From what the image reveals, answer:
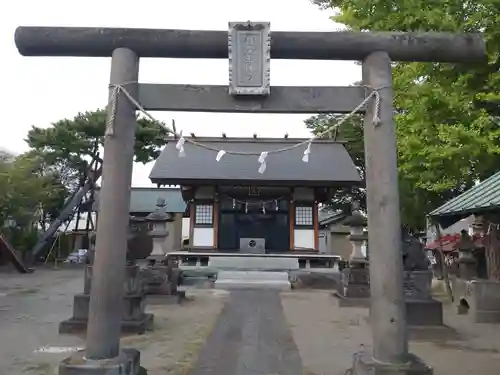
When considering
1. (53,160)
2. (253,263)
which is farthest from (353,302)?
(53,160)

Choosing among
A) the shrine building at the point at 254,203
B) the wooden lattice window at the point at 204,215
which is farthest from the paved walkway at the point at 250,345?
the wooden lattice window at the point at 204,215

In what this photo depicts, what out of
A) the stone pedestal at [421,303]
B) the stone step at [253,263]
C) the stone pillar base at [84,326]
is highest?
the stone step at [253,263]

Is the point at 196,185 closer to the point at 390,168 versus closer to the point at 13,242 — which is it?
the point at 13,242

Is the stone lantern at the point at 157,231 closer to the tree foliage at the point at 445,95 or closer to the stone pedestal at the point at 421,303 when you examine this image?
the tree foliage at the point at 445,95

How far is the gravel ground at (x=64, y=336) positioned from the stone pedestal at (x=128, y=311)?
0.76 feet

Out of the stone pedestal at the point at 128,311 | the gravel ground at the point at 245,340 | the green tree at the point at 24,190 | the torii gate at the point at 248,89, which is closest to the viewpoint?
the torii gate at the point at 248,89

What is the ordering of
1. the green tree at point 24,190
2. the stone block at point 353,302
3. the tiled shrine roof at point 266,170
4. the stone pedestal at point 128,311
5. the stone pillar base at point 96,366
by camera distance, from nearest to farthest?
the stone pillar base at point 96,366
the stone pedestal at point 128,311
the stone block at point 353,302
the tiled shrine roof at point 266,170
the green tree at point 24,190

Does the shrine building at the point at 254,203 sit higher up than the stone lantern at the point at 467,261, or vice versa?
the shrine building at the point at 254,203

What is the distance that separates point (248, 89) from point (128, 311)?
5.03 meters

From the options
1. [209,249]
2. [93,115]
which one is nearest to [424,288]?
[209,249]

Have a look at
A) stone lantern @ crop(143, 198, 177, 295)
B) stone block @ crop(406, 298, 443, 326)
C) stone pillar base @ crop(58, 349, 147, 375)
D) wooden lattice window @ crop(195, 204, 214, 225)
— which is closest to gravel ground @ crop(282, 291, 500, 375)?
stone block @ crop(406, 298, 443, 326)

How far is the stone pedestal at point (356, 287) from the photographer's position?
12.5 metres

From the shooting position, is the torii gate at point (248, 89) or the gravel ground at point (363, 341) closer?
the torii gate at point (248, 89)

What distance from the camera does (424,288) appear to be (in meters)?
9.48
